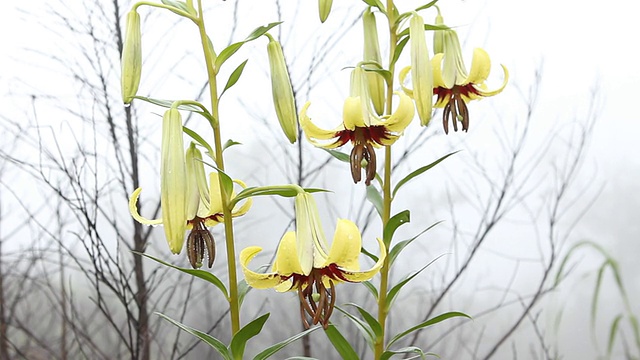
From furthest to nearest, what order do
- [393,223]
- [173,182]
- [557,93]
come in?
[557,93] → [393,223] → [173,182]

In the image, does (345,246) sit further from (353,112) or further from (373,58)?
(373,58)

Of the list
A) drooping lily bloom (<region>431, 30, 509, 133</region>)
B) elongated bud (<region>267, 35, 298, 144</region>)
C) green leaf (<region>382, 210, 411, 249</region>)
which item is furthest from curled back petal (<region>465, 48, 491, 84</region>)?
elongated bud (<region>267, 35, 298, 144</region>)

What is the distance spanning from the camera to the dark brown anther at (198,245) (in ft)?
2.98

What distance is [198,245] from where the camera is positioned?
0.92m

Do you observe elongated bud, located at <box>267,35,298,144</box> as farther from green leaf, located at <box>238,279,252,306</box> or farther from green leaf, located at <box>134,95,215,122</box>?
green leaf, located at <box>238,279,252,306</box>

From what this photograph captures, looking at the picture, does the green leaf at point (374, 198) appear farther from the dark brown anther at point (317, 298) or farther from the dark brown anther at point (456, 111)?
the dark brown anther at point (317, 298)

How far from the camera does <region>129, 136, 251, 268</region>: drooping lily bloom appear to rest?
0.85 meters

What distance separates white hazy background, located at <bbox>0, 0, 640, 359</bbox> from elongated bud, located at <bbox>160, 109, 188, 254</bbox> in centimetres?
120

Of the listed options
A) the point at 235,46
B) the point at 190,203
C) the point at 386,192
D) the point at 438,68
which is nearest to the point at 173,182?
the point at 190,203

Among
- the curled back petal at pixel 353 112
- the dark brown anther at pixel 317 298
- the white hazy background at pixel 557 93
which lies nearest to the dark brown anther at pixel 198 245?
the dark brown anther at pixel 317 298

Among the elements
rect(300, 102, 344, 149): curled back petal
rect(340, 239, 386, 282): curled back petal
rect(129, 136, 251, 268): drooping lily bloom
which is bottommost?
rect(340, 239, 386, 282): curled back petal

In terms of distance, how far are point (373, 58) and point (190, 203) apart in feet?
1.18

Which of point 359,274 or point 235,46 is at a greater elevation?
point 235,46

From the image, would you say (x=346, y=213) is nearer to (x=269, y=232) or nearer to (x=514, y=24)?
→ (x=269, y=232)
